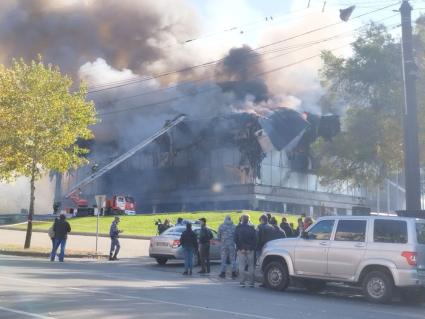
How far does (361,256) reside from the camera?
1096cm

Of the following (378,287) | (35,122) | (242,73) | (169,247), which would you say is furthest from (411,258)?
(242,73)

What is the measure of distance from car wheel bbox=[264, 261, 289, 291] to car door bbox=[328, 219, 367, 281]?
109 centimetres

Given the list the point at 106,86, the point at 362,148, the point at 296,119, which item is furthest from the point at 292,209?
the point at 362,148

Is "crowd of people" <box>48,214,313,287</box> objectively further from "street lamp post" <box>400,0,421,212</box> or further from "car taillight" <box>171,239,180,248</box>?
"street lamp post" <box>400,0,421,212</box>

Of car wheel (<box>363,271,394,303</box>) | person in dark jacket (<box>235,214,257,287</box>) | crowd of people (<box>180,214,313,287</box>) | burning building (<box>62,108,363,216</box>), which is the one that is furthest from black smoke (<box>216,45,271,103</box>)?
car wheel (<box>363,271,394,303</box>)

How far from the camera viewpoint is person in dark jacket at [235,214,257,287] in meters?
13.1

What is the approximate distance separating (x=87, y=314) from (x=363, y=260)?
538cm

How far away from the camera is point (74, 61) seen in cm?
4828

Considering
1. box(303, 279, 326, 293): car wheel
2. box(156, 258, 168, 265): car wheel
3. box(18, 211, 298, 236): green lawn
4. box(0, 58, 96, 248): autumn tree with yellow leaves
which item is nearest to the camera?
box(303, 279, 326, 293): car wheel

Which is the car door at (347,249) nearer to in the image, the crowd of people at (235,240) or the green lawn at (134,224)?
the crowd of people at (235,240)

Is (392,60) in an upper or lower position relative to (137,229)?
upper

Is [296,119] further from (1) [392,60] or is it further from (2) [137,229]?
(1) [392,60]

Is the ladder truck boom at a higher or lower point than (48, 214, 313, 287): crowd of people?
higher

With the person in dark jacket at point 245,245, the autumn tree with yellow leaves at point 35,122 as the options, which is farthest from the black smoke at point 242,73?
the person in dark jacket at point 245,245
